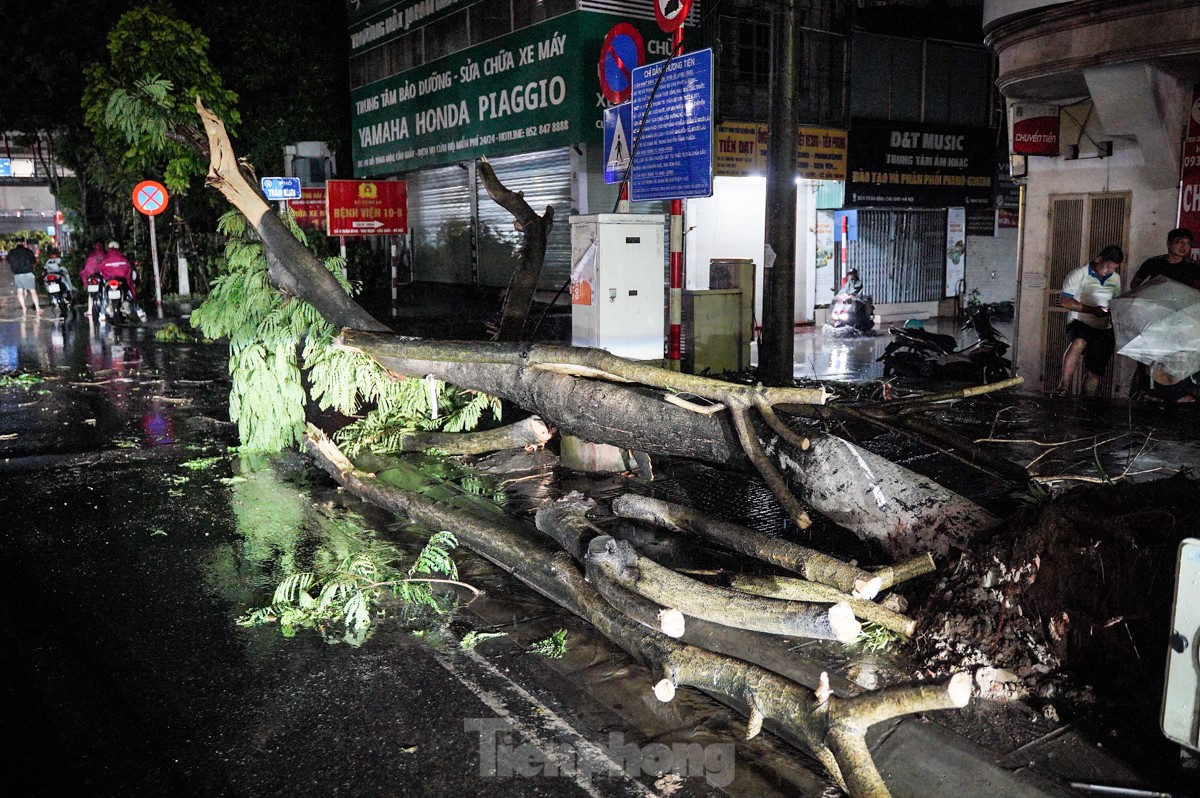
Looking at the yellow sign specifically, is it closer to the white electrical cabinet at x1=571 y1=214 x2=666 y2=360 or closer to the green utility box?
the green utility box

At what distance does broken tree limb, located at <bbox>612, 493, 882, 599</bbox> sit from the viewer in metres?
4.24

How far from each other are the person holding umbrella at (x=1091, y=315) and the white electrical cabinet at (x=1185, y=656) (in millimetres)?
7456

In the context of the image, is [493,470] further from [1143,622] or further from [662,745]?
[1143,622]

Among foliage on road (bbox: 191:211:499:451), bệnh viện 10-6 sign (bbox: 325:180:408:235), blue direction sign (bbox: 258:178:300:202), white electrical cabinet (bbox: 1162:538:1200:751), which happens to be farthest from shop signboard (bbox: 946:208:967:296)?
white electrical cabinet (bbox: 1162:538:1200:751)

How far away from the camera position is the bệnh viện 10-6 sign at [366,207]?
23125 mm

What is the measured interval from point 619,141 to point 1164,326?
5597mm

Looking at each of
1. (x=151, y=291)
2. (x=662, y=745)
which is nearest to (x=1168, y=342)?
(x=662, y=745)

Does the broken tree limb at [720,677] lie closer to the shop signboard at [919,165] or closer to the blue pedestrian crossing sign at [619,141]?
the blue pedestrian crossing sign at [619,141]

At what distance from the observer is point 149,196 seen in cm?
2050

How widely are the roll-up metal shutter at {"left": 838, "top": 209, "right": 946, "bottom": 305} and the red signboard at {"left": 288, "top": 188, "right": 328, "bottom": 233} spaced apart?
15504 millimetres

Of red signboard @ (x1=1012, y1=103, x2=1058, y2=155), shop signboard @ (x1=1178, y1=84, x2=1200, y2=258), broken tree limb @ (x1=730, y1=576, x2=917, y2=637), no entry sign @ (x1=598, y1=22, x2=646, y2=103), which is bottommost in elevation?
broken tree limb @ (x1=730, y1=576, x2=917, y2=637)

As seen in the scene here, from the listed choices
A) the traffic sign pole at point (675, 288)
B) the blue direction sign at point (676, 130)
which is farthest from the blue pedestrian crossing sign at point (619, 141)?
the traffic sign pole at point (675, 288)

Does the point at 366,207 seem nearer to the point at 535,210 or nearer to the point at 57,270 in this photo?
the point at 535,210

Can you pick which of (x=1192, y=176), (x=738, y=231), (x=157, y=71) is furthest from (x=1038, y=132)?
(x=157, y=71)
